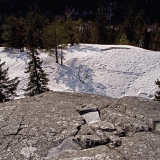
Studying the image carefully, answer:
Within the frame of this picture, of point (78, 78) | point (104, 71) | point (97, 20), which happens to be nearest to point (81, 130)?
point (78, 78)

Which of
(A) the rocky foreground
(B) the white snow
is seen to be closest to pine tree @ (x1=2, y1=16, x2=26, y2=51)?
(B) the white snow

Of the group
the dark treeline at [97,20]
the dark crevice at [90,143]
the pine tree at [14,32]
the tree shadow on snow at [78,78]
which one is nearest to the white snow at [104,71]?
the tree shadow on snow at [78,78]

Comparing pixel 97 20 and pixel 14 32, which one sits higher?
pixel 97 20

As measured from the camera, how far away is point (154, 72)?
2288 centimetres

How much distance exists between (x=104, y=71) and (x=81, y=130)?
18.0 m

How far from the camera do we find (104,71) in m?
23.8

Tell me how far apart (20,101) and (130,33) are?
3917 centimetres

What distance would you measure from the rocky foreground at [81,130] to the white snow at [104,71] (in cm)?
1301

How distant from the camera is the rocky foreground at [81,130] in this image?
5215mm

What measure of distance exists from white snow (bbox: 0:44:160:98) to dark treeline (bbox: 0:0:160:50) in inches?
173

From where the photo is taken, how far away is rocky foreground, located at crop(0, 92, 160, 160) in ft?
17.1

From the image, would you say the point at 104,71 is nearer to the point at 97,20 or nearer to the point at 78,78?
the point at 78,78

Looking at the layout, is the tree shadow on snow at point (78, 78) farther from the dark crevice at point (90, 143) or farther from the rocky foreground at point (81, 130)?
the dark crevice at point (90, 143)

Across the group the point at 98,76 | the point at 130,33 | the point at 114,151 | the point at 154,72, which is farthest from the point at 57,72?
the point at 130,33
